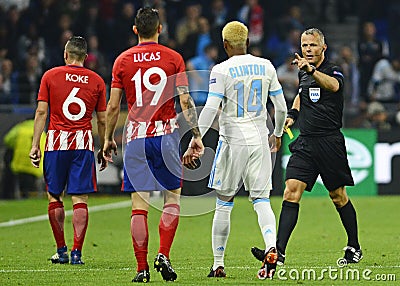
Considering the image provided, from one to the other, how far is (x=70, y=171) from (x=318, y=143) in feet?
8.71

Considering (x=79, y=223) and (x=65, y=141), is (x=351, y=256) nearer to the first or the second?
(x=79, y=223)

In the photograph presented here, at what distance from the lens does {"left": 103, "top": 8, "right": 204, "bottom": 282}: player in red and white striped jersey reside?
886 centimetres

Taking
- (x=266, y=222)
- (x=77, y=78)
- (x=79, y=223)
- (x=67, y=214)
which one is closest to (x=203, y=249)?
(x=79, y=223)

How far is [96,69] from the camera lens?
74.8 feet

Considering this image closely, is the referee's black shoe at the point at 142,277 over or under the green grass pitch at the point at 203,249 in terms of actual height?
over

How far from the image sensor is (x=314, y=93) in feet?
33.1

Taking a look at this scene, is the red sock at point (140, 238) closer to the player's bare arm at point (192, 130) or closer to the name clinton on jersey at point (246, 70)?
the player's bare arm at point (192, 130)

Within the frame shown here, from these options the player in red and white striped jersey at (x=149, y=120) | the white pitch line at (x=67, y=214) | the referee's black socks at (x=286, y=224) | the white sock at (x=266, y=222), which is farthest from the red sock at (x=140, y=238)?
the white pitch line at (x=67, y=214)

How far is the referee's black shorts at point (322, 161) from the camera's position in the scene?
1009 cm

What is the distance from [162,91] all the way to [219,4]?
15.6 meters

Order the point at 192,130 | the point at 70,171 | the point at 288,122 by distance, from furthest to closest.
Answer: the point at 70,171, the point at 288,122, the point at 192,130

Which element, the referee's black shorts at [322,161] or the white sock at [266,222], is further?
the referee's black shorts at [322,161]

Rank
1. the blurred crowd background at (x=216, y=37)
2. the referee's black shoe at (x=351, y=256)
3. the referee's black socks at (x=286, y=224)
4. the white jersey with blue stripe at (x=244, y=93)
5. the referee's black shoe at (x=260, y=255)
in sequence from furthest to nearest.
A: the blurred crowd background at (x=216, y=37) < the referee's black shoe at (x=351, y=256) < the referee's black socks at (x=286, y=224) < the referee's black shoe at (x=260, y=255) < the white jersey with blue stripe at (x=244, y=93)

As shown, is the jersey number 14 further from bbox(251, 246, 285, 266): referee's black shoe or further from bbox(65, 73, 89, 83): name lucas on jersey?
bbox(65, 73, 89, 83): name lucas on jersey
